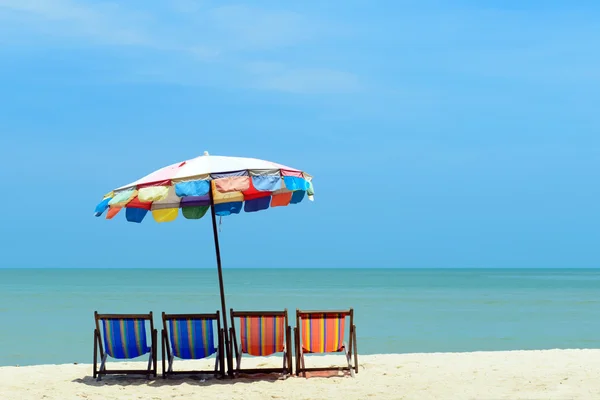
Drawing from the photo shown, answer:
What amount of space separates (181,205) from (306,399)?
8.73 feet

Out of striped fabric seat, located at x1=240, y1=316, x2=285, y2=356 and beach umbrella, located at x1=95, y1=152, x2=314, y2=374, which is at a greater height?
beach umbrella, located at x1=95, y1=152, x2=314, y2=374

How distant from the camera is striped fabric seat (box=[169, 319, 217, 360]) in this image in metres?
7.02

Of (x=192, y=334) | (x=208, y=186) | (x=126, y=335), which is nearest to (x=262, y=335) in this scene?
(x=192, y=334)

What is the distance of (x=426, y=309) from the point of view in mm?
26188

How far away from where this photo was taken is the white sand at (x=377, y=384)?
6488 mm

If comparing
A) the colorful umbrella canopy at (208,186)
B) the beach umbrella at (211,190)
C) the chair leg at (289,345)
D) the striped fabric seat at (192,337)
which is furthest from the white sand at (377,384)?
the colorful umbrella canopy at (208,186)

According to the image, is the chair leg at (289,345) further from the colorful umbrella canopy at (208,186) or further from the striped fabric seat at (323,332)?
the colorful umbrella canopy at (208,186)

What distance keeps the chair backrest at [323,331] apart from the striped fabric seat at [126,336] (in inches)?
58.4

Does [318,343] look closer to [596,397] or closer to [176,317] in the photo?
[176,317]

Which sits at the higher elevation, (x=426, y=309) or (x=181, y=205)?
(x=181, y=205)

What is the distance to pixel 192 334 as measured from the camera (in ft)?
23.1

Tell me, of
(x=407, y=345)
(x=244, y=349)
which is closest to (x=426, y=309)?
(x=407, y=345)

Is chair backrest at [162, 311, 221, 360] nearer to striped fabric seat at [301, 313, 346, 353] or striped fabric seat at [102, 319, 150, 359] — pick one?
striped fabric seat at [102, 319, 150, 359]

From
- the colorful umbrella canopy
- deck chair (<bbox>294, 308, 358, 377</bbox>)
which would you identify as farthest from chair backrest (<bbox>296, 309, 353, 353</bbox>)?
the colorful umbrella canopy
